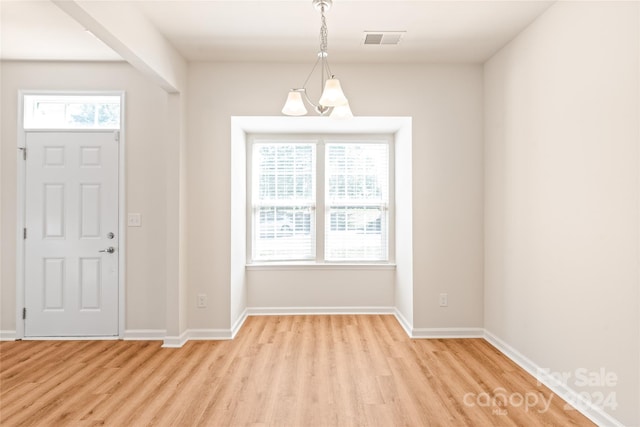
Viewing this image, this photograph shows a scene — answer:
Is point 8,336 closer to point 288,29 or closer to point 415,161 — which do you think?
point 288,29

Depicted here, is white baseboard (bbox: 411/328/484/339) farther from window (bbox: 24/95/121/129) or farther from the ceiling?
window (bbox: 24/95/121/129)

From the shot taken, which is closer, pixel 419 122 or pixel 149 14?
pixel 149 14

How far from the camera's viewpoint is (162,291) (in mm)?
3912

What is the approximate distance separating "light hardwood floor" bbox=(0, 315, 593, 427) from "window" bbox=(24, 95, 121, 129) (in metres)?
2.31

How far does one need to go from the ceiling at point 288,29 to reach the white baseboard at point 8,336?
9.47 ft

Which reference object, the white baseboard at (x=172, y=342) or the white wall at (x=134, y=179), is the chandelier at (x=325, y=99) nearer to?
the white wall at (x=134, y=179)

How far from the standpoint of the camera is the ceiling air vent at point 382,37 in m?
3.29

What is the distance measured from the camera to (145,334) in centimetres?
390

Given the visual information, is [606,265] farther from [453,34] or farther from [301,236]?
[301,236]

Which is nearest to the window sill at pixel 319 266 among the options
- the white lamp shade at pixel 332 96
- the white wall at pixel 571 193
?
the white wall at pixel 571 193

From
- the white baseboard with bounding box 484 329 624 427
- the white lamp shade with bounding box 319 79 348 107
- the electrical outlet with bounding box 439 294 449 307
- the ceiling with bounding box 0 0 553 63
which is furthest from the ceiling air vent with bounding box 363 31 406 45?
the white baseboard with bounding box 484 329 624 427

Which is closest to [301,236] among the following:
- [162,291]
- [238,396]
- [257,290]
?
[257,290]

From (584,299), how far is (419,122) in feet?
7.46

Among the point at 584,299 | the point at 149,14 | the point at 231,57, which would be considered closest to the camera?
the point at 584,299
